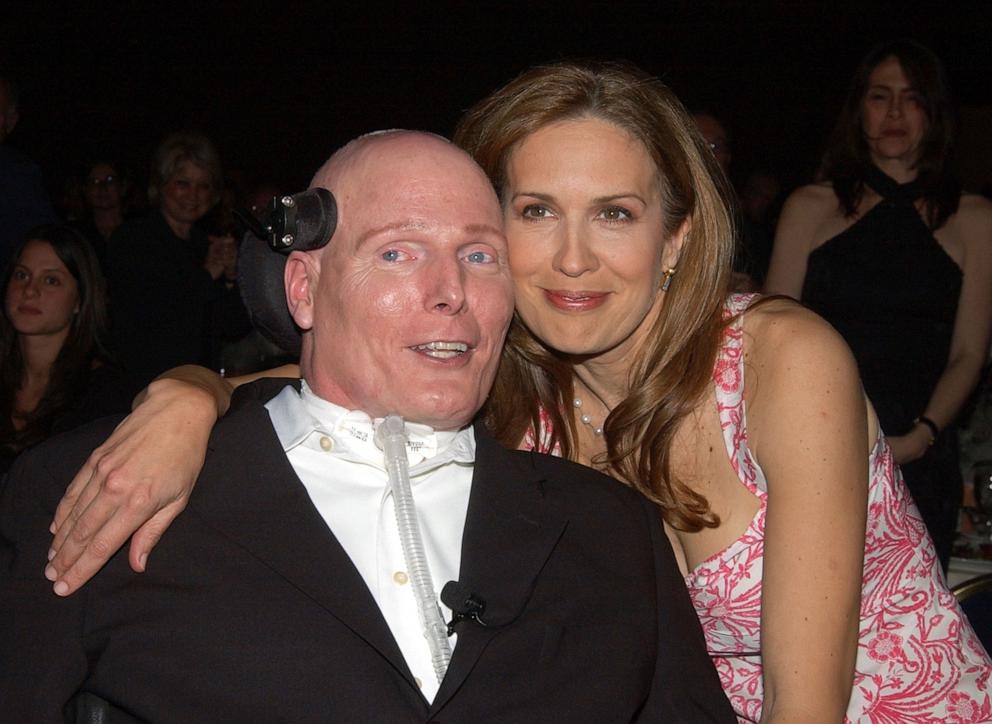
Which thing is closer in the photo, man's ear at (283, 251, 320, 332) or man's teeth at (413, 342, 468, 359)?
man's teeth at (413, 342, 468, 359)

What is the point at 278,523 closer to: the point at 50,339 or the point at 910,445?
the point at 910,445

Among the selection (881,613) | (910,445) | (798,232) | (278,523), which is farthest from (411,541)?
(798,232)

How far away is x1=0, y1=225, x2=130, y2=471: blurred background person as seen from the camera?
4129 millimetres

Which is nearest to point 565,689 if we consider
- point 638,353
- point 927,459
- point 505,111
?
point 638,353

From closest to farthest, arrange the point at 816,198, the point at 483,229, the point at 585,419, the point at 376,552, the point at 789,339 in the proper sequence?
the point at 376,552 → the point at 483,229 → the point at 789,339 → the point at 585,419 → the point at 816,198

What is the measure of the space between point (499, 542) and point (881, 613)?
2.98 ft

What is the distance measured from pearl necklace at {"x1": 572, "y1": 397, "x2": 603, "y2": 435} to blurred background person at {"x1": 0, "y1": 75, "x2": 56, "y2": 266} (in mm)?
3255

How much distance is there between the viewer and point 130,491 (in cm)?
181

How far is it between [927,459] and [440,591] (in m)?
2.34

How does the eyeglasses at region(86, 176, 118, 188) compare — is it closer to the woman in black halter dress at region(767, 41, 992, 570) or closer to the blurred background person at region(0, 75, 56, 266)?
the blurred background person at region(0, 75, 56, 266)

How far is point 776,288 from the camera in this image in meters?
4.02

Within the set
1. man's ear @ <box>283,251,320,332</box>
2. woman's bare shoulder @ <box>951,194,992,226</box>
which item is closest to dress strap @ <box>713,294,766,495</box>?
man's ear @ <box>283,251,320,332</box>

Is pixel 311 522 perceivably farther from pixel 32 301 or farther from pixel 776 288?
pixel 32 301

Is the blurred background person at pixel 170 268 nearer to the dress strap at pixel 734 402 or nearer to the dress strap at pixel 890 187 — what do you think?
the dress strap at pixel 890 187
